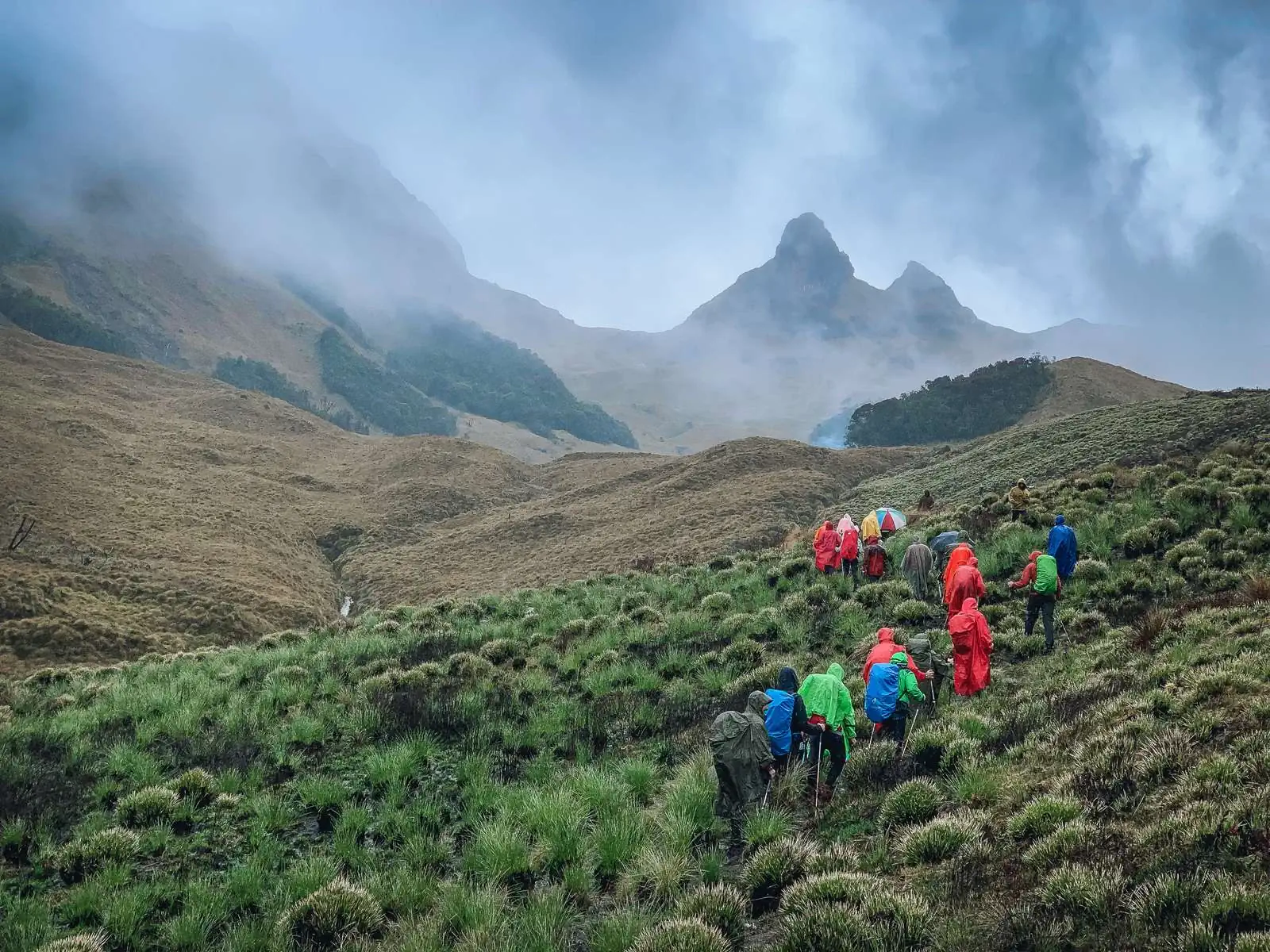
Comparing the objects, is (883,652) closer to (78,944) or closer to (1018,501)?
(78,944)

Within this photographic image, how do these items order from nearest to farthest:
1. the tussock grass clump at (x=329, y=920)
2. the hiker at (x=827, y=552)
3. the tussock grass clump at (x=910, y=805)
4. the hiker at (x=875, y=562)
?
the tussock grass clump at (x=329, y=920) < the tussock grass clump at (x=910, y=805) < the hiker at (x=875, y=562) < the hiker at (x=827, y=552)

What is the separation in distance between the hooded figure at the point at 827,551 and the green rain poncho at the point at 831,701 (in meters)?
10.2

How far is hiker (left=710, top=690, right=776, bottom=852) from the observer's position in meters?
7.56

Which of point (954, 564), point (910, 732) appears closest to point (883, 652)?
point (910, 732)

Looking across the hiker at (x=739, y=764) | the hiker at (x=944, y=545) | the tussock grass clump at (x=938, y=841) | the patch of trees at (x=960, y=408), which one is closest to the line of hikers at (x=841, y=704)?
the hiker at (x=739, y=764)

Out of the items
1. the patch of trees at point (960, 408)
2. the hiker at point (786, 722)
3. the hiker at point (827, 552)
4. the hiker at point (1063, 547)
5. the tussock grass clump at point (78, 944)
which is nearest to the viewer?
the tussock grass clump at point (78, 944)

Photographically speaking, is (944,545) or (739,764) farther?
(944,545)

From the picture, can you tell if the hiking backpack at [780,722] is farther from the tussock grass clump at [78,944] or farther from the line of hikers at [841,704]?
the tussock grass clump at [78,944]

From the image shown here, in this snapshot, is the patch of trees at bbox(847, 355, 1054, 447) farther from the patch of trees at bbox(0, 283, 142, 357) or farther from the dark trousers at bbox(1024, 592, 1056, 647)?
the patch of trees at bbox(0, 283, 142, 357)

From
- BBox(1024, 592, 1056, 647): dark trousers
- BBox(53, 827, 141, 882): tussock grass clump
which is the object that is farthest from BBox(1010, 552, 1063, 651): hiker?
BBox(53, 827, 141, 882): tussock grass clump

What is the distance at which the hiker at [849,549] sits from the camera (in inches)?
689

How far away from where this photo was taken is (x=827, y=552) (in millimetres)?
18438

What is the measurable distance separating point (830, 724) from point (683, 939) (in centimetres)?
385

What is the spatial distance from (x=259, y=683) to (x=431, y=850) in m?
8.63
